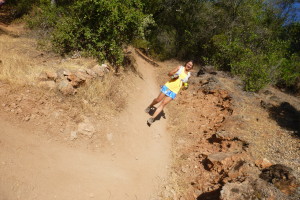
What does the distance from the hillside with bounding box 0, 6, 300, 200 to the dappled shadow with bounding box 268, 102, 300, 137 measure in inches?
3.0

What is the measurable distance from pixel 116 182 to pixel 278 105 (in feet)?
28.4

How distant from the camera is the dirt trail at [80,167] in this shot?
3342 millimetres

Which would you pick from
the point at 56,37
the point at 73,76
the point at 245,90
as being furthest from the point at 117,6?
the point at 245,90

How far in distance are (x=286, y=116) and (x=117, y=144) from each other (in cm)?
733

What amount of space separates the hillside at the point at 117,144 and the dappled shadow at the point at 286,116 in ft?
0.25

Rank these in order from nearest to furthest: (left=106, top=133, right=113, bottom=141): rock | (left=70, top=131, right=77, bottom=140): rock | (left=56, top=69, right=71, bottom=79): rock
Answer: (left=70, top=131, right=77, bottom=140): rock, (left=106, top=133, right=113, bottom=141): rock, (left=56, top=69, right=71, bottom=79): rock

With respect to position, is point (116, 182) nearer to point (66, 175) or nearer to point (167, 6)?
point (66, 175)

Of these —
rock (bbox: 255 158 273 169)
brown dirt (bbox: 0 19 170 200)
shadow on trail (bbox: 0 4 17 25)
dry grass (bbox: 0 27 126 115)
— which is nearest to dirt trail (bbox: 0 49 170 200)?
brown dirt (bbox: 0 19 170 200)

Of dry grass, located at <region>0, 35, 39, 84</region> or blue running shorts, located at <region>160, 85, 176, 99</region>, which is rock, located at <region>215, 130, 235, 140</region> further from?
dry grass, located at <region>0, 35, 39, 84</region>

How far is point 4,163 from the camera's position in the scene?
134 inches

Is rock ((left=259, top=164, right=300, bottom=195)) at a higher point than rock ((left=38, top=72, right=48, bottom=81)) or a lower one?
higher

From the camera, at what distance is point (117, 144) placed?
5.20 metres

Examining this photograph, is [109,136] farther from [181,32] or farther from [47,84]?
[181,32]

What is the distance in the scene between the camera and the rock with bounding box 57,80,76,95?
5219 millimetres
